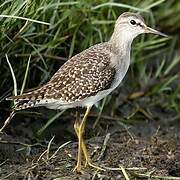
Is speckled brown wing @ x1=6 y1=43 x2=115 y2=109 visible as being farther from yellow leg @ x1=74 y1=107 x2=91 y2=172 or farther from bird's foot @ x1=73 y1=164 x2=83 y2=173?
bird's foot @ x1=73 y1=164 x2=83 y2=173

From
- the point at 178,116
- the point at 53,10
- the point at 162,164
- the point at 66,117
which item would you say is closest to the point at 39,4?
the point at 53,10

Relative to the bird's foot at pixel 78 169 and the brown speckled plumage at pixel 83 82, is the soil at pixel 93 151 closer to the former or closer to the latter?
the bird's foot at pixel 78 169

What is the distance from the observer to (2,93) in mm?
4027

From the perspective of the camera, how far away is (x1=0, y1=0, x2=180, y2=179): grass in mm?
3896

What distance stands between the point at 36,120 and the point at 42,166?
0.88 metres

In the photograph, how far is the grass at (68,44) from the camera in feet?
12.8

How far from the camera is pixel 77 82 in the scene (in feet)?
11.5

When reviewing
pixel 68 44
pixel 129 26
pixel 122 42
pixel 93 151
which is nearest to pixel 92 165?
pixel 93 151

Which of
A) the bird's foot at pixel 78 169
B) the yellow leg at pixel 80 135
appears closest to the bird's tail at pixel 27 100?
the yellow leg at pixel 80 135

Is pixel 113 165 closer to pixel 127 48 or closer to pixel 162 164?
pixel 162 164

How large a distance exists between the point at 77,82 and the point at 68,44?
0.94 m

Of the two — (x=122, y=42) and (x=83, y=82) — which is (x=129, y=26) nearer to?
(x=122, y=42)

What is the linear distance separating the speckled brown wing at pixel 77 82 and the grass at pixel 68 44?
0.21 metres

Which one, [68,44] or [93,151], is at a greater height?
[68,44]
